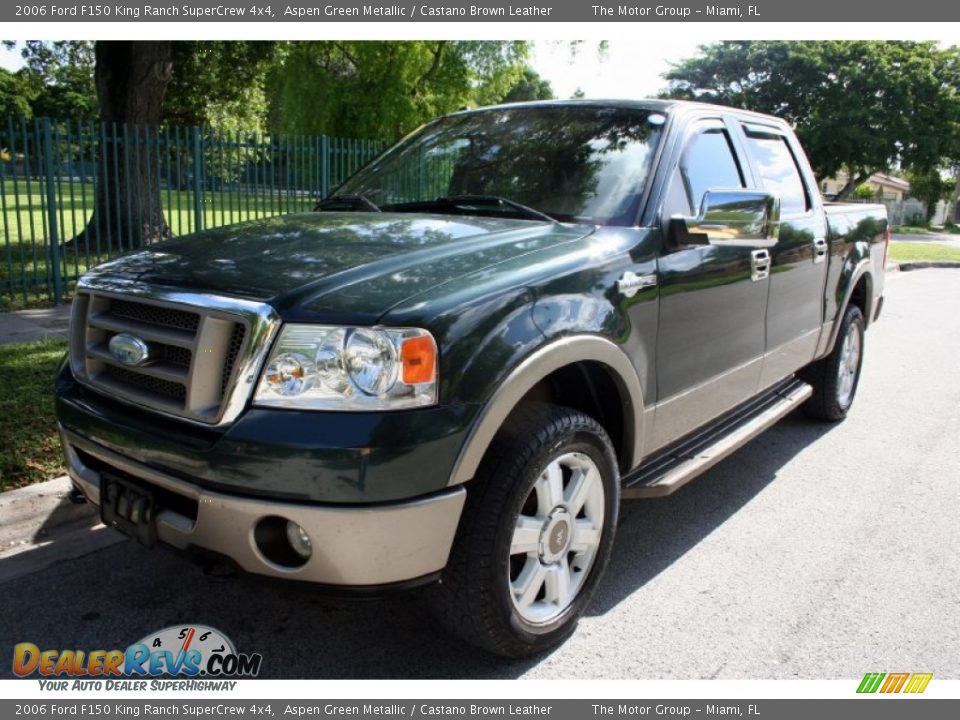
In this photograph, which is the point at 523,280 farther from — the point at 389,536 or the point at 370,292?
the point at 389,536

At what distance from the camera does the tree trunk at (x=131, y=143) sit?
10.5 m

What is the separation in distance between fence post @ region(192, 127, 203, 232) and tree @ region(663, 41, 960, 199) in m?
34.5

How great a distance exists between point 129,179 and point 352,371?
9397 mm

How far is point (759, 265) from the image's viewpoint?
395 cm

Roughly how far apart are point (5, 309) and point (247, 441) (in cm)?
761

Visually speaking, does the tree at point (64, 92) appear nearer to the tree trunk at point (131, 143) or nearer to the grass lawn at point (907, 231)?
Result: the tree trunk at point (131, 143)

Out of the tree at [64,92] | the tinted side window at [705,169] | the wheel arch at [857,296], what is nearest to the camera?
the tinted side window at [705,169]

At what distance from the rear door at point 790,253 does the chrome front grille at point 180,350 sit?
2826 millimetres

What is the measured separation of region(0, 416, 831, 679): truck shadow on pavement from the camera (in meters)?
2.72

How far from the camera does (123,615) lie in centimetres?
299

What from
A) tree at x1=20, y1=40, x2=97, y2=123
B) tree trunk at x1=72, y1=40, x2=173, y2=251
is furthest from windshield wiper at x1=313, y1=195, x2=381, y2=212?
tree at x1=20, y1=40, x2=97, y2=123

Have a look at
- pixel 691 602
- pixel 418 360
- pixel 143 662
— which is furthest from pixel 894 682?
pixel 143 662

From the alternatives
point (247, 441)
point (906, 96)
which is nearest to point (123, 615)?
point (247, 441)

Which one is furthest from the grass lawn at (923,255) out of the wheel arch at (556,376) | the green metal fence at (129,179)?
the wheel arch at (556,376)
